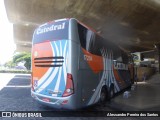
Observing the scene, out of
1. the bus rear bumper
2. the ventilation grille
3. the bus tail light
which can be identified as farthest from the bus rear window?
the bus rear bumper

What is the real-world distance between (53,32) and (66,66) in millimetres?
1437

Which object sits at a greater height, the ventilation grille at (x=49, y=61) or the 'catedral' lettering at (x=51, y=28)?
the 'catedral' lettering at (x=51, y=28)

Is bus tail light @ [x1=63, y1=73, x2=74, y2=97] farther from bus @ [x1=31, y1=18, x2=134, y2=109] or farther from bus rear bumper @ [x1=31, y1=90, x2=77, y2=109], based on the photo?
bus rear bumper @ [x1=31, y1=90, x2=77, y2=109]

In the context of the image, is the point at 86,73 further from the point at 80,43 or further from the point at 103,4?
the point at 103,4

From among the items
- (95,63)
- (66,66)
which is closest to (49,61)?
(66,66)

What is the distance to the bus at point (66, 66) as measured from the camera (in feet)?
19.9

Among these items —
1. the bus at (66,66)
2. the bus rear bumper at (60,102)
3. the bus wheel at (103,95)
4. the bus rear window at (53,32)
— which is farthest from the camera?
the bus wheel at (103,95)

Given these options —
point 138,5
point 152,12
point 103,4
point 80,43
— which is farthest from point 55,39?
point 152,12

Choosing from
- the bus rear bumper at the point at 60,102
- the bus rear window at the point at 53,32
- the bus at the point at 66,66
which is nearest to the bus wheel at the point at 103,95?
the bus at the point at 66,66

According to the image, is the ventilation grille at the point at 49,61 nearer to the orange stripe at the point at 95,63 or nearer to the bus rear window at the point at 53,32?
the bus rear window at the point at 53,32

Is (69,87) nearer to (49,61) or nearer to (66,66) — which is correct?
(66,66)

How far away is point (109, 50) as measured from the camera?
30.4 ft

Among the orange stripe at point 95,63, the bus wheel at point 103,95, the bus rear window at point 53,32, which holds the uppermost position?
the bus rear window at point 53,32

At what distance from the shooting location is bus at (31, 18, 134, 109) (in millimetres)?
6062
